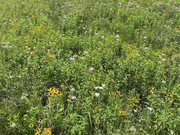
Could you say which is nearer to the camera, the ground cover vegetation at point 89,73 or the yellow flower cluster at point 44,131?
the yellow flower cluster at point 44,131

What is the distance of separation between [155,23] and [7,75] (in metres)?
4.62

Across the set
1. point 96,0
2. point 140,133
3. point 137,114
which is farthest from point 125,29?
point 140,133

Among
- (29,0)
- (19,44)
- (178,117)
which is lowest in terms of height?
(29,0)

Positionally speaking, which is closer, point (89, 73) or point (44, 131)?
point (44, 131)

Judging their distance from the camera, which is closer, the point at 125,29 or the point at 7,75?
Result: the point at 7,75

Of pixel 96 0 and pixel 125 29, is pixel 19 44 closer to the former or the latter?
pixel 125 29

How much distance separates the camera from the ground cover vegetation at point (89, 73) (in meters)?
4.44

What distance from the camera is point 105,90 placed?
5.05m

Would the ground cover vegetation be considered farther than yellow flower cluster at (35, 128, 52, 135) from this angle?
Yes

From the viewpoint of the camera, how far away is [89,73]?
211 inches

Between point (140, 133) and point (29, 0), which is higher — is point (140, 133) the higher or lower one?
the higher one

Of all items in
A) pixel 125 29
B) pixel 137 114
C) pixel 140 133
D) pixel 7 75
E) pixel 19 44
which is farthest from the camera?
pixel 125 29

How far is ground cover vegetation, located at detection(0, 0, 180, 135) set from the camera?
444cm

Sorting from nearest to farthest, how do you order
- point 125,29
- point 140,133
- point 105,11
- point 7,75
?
point 140,133
point 7,75
point 125,29
point 105,11
